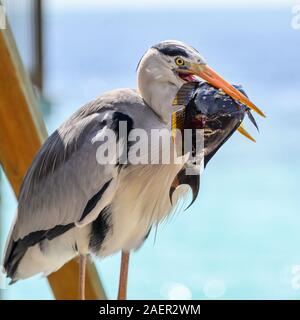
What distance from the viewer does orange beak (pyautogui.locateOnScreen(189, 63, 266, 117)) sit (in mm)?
1253

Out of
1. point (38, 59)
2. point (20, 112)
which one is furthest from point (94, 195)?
point (38, 59)

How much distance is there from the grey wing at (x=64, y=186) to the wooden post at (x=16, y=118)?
0.03 meters

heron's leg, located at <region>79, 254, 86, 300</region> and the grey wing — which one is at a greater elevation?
the grey wing

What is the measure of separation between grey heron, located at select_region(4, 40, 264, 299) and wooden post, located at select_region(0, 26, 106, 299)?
3 centimetres

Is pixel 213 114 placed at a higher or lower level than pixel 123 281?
higher

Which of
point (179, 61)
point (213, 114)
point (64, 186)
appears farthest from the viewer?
point (64, 186)

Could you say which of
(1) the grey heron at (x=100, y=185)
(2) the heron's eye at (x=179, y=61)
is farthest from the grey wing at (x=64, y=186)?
(2) the heron's eye at (x=179, y=61)

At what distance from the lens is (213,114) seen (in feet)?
4.03

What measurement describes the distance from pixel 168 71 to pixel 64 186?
0.32 meters

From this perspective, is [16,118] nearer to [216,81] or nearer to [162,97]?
[162,97]

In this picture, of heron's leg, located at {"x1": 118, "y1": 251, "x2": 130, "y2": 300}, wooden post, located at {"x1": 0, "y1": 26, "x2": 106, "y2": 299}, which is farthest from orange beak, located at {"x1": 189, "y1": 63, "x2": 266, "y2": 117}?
heron's leg, located at {"x1": 118, "y1": 251, "x2": 130, "y2": 300}

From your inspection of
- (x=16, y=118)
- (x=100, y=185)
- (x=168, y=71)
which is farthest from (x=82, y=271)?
(x=168, y=71)

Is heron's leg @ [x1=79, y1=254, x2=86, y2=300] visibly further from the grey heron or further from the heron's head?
the heron's head
